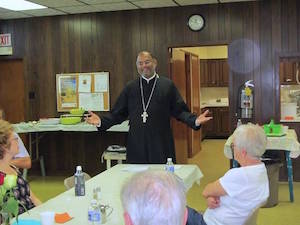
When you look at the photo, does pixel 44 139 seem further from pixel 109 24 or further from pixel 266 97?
pixel 266 97

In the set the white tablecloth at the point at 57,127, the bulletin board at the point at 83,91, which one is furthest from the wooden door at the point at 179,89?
the bulletin board at the point at 83,91

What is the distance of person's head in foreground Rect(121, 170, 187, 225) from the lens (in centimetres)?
119

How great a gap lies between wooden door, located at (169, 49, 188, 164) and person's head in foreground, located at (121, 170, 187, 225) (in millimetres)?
5241

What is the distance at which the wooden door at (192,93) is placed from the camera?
312 inches

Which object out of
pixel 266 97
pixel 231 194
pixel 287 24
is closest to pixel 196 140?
pixel 266 97

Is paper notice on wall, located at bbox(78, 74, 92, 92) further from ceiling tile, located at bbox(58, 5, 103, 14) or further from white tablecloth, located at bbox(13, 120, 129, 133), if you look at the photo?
ceiling tile, located at bbox(58, 5, 103, 14)

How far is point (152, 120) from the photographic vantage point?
3.94m

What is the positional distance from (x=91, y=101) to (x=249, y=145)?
4476 mm

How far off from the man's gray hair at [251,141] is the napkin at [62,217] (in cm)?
102

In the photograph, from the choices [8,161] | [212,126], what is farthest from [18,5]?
[212,126]

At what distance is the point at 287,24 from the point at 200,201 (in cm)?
264

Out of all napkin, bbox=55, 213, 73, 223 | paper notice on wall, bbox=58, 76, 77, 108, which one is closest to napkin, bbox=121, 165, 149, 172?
napkin, bbox=55, 213, 73, 223

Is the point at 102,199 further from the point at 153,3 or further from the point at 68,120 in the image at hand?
the point at 153,3

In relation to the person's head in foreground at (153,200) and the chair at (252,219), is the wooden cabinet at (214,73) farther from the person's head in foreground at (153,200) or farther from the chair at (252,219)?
the person's head in foreground at (153,200)
